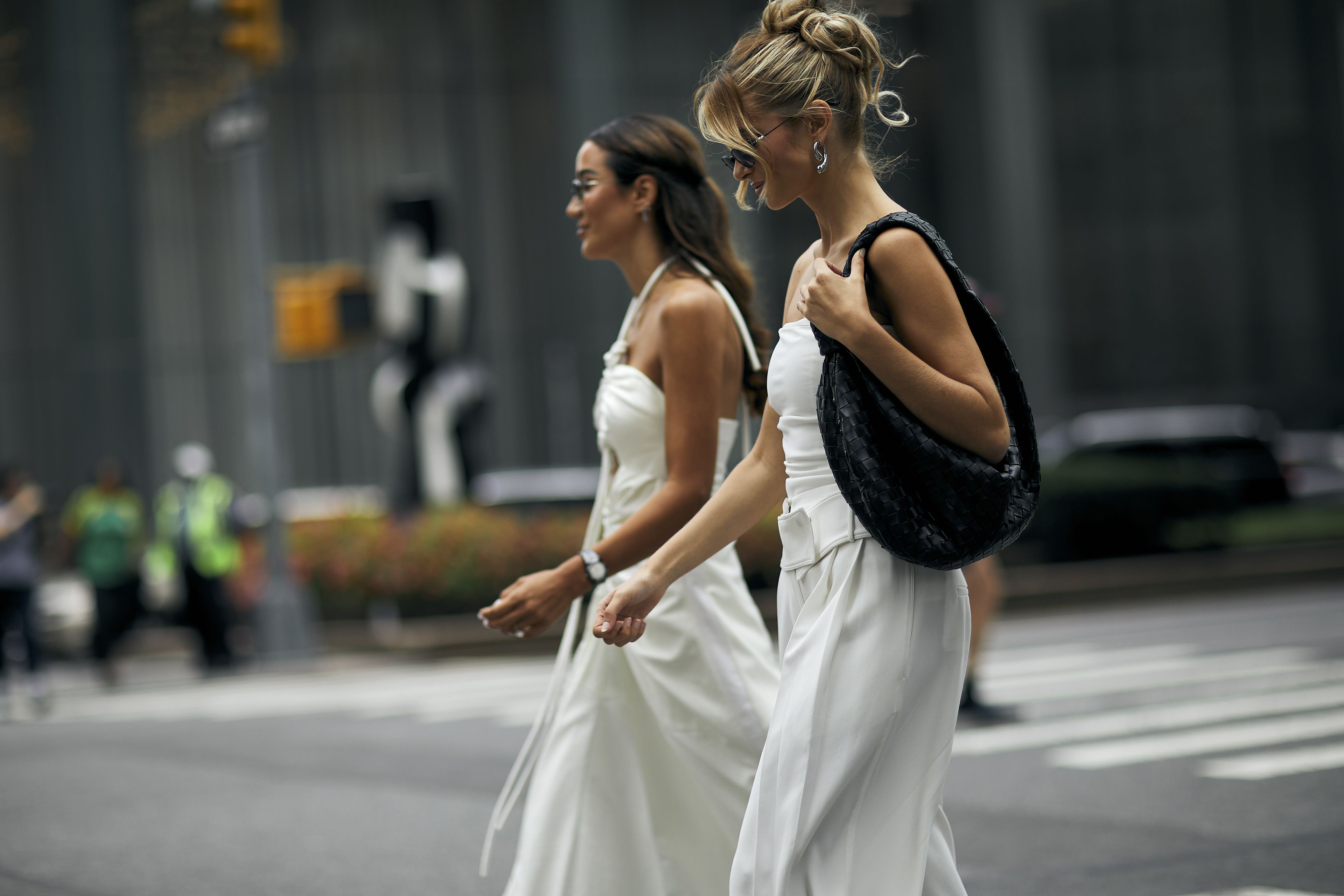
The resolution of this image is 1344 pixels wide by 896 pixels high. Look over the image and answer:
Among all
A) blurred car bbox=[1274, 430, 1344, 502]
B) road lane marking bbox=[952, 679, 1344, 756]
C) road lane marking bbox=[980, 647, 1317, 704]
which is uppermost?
road lane marking bbox=[952, 679, 1344, 756]

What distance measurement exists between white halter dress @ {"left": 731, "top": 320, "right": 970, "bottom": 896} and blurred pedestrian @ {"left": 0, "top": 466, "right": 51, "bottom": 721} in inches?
405

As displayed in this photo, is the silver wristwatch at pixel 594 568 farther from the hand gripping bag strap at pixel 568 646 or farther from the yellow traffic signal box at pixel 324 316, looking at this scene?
the yellow traffic signal box at pixel 324 316

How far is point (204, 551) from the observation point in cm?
1477

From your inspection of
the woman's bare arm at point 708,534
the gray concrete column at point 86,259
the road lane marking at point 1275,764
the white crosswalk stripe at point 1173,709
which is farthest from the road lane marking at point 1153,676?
the gray concrete column at point 86,259

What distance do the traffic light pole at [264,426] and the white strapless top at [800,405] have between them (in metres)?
12.6

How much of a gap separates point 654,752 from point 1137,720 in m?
5.76

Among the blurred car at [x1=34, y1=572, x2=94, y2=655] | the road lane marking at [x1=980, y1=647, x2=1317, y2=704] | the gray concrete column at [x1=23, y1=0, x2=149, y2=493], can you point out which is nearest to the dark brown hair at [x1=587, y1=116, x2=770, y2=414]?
the road lane marking at [x1=980, y1=647, x2=1317, y2=704]

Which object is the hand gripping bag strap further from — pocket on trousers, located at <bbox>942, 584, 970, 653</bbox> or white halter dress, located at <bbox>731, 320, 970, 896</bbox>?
pocket on trousers, located at <bbox>942, 584, 970, 653</bbox>

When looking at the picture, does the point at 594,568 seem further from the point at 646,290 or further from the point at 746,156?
the point at 746,156

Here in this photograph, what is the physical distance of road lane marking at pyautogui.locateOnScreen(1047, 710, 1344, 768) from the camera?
7.54 m

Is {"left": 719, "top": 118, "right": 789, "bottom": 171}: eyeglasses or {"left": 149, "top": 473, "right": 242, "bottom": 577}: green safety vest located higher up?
{"left": 719, "top": 118, "right": 789, "bottom": 171}: eyeglasses

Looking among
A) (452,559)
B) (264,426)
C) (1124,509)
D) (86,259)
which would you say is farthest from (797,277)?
(86,259)

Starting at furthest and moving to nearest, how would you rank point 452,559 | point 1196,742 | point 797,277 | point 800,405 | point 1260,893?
point 452,559, point 1196,742, point 1260,893, point 797,277, point 800,405

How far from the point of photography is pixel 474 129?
30.8 meters
